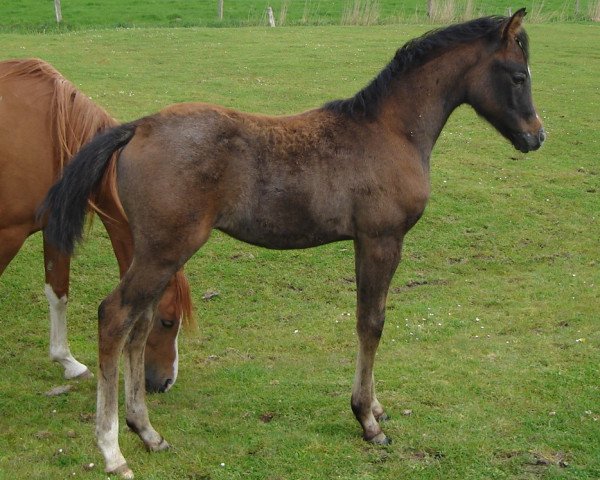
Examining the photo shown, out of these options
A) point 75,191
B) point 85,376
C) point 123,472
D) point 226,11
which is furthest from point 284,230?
point 226,11

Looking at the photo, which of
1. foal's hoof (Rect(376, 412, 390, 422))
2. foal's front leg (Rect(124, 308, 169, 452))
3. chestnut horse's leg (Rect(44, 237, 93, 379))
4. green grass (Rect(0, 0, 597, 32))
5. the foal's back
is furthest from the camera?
green grass (Rect(0, 0, 597, 32))

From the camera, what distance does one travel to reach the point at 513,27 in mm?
5109

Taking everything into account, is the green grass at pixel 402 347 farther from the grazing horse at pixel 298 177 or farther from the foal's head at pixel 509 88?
the foal's head at pixel 509 88

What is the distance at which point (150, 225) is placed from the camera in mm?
4559

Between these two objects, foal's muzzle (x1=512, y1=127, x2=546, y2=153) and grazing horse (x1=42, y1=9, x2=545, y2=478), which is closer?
grazing horse (x1=42, y1=9, x2=545, y2=478)

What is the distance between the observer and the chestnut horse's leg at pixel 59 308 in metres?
6.52

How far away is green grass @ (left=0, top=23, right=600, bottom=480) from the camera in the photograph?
16.7 feet

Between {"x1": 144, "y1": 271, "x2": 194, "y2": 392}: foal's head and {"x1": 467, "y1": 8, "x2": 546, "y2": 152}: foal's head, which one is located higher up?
{"x1": 467, "y1": 8, "x2": 546, "y2": 152}: foal's head

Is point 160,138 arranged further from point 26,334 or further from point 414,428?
point 26,334

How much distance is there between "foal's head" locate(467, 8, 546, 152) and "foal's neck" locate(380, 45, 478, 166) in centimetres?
10

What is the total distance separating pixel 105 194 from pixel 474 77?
8.61 ft

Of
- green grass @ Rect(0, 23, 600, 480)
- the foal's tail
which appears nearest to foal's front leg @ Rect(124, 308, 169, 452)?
green grass @ Rect(0, 23, 600, 480)

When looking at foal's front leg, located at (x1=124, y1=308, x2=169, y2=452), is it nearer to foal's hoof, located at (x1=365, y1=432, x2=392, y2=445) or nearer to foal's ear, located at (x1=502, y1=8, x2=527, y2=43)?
foal's hoof, located at (x1=365, y1=432, x2=392, y2=445)

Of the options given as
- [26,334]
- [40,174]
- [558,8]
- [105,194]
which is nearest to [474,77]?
[105,194]
